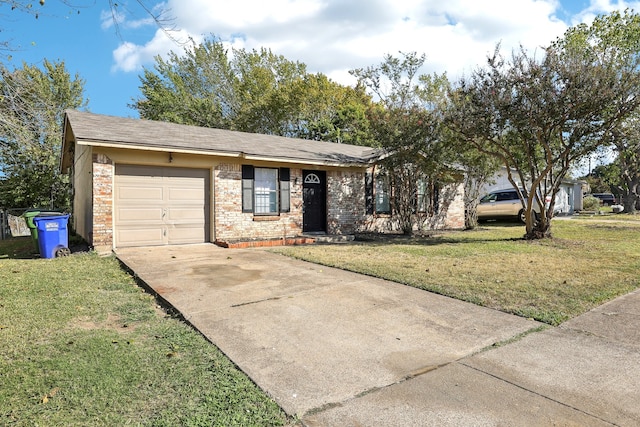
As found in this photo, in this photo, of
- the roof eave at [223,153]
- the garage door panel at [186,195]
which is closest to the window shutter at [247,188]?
the roof eave at [223,153]

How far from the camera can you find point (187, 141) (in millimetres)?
10727

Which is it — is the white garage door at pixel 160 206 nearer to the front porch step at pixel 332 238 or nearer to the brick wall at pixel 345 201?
the front porch step at pixel 332 238

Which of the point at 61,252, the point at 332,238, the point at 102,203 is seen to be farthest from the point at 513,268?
the point at 61,252

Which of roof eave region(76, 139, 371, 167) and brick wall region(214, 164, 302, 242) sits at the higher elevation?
roof eave region(76, 139, 371, 167)

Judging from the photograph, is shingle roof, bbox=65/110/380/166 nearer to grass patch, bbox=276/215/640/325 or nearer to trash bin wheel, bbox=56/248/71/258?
trash bin wheel, bbox=56/248/71/258

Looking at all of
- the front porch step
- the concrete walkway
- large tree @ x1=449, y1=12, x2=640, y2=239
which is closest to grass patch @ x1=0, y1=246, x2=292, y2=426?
the concrete walkway

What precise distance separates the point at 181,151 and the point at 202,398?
8.46 m

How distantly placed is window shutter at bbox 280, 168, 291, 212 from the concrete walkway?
668 centimetres

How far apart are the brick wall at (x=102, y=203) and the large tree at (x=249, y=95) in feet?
61.1

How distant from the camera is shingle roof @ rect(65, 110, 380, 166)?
9211 millimetres

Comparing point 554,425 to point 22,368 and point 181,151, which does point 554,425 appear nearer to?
point 22,368

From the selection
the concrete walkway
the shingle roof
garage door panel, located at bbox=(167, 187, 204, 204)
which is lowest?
the concrete walkway

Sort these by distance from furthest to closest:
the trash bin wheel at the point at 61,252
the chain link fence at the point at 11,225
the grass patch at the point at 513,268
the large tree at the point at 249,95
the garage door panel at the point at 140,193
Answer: the large tree at the point at 249,95
the chain link fence at the point at 11,225
the garage door panel at the point at 140,193
the trash bin wheel at the point at 61,252
the grass patch at the point at 513,268

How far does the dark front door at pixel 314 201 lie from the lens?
43.0ft
